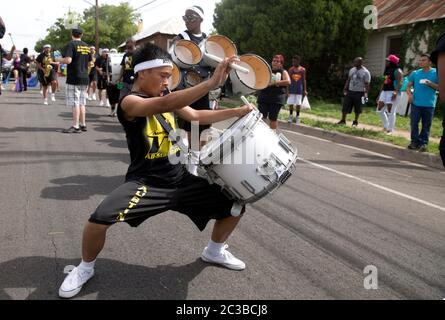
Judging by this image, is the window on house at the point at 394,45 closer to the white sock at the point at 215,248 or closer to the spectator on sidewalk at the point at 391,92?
the spectator on sidewalk at the point at 391,92

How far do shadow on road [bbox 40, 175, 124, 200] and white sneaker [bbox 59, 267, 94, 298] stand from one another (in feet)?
6.63

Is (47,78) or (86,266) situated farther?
(47,78)

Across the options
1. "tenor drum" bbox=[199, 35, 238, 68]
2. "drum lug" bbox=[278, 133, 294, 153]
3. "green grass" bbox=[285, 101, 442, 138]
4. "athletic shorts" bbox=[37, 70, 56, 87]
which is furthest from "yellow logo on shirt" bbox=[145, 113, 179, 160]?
"athletic shorts" bbox=[37, 70, 56, 87]

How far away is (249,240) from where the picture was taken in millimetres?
3973

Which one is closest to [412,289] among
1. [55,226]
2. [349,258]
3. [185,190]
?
[349,258]

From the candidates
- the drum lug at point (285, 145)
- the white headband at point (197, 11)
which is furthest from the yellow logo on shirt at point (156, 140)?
the white headband at point (197, 11)

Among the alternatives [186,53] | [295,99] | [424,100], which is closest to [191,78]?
[186,53]

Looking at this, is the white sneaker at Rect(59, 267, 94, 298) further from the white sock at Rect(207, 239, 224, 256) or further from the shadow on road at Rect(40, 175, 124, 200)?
the shadow on road at Rect(40, 175, 124, 200)

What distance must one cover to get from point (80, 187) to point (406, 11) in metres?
16.7

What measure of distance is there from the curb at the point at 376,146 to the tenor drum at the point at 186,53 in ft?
17.2

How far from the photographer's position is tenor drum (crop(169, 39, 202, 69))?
471 cm

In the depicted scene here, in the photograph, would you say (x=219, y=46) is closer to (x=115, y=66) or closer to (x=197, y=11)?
(x=197, y=11)

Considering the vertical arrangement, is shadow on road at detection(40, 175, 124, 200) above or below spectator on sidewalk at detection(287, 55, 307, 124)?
below

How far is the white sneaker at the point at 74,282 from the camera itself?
113 inches
